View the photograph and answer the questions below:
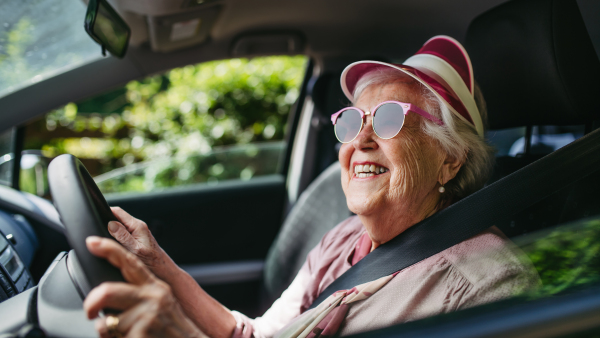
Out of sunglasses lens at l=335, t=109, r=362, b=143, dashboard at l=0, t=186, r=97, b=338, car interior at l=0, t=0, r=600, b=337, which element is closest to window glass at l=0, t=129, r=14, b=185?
car interior at l=0, t=0, r=600, b=337

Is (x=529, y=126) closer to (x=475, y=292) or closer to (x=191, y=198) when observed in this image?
(x=475, y=292)

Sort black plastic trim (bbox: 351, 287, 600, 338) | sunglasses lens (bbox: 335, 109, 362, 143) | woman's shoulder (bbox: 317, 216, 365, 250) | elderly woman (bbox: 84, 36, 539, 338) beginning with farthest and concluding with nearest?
woman's shoulder (bbox: 317, 216, 365, 250) < sunglasses lens (bbox: 335, 109, 362, 143) < elderly woman (bbox: 84, 36, 539, 338) < black plastic trim (bbox: 351, 287, 600, 338)

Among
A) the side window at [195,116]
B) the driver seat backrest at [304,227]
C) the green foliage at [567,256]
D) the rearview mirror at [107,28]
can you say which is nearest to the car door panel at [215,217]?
the driver seat backrest at [304,227]

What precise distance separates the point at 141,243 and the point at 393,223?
2.44 feet

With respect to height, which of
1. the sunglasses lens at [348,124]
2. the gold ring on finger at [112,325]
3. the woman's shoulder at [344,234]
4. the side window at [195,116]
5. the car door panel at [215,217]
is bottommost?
the side window at [195,116]

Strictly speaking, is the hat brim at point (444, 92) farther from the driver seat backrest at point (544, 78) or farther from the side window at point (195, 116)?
the side window at point (195, 116)

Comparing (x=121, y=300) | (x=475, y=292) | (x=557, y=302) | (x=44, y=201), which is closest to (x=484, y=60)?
(x=475, y=292)

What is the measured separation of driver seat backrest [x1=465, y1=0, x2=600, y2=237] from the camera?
134cm

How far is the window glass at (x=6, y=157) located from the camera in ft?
6.05

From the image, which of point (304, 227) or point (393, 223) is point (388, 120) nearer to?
point (393, 223)

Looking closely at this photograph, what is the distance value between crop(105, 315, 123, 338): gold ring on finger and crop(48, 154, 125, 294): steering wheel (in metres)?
0.07

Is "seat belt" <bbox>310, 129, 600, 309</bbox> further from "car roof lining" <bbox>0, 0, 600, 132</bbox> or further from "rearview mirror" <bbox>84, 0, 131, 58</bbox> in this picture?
"rearview mirror" <bbox>84, 0, 131, 58</bbox>

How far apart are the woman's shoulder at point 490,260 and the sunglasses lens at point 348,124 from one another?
481mm

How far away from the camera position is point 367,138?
4.61 feet
